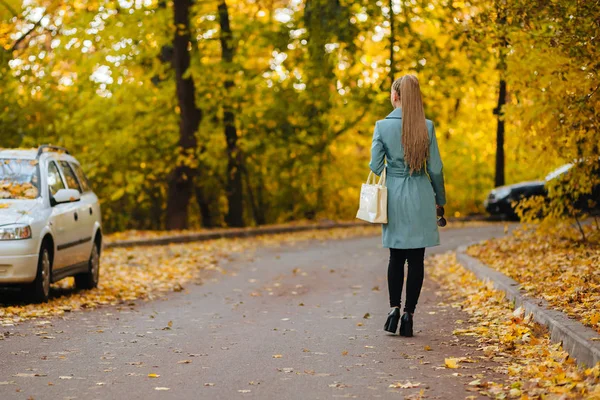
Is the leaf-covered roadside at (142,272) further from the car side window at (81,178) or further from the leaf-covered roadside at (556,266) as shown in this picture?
the leaf-covered roadside at (556,266)

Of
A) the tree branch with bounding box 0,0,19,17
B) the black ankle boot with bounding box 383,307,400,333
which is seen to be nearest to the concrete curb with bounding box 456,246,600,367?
the black ankle boot with bounding box 383,307,400,333

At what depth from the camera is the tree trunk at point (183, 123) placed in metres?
25.0

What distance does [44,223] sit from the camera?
440 inches

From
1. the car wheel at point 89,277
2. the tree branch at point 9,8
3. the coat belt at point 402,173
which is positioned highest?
the tree branch at point 9,8

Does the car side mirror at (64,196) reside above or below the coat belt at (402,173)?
below

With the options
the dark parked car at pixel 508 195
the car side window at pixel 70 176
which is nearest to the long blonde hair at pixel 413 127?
the car side window at pixel 70 176

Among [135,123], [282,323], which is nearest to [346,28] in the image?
[135,123]

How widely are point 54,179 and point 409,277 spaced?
211 inches

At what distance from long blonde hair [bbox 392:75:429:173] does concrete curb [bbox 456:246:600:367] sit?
5.35 feet

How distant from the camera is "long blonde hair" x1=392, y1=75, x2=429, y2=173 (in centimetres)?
843

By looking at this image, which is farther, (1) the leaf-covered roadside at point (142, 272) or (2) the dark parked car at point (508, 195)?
(2) the dark parked car at point (508, 195)

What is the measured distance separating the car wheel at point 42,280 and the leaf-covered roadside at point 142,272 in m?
0.12

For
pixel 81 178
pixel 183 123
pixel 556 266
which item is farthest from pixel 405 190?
pixel 183 123

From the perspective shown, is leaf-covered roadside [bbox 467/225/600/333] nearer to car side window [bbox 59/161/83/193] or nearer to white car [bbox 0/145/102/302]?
white car [bbox 0/145/102/302]
